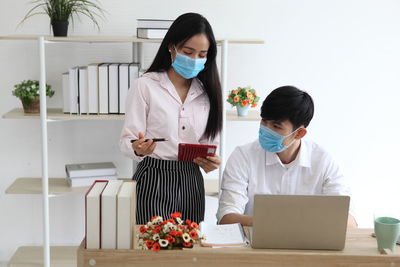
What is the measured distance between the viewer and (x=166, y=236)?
1.50 metres

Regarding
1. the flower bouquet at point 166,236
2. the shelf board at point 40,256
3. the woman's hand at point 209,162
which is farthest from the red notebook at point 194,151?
the shelf board at point 40,256

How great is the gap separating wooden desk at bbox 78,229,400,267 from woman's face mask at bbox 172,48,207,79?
89cm

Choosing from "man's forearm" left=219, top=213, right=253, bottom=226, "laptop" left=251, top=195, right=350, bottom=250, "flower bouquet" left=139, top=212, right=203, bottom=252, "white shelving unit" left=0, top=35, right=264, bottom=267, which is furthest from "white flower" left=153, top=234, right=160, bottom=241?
"white shelving unit" left=0, top=35, right=264, bottom=267

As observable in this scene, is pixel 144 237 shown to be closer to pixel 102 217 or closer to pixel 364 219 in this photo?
pixel 102 217

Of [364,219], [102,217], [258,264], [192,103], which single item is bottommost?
[364,219]

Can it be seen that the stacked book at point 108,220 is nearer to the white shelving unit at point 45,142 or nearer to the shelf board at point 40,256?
the white shelving unit at point 45,142

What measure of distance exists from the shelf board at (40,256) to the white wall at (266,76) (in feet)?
0.25

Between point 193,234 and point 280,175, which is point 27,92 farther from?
point 193,234

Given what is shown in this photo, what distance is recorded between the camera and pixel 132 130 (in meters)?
2.22

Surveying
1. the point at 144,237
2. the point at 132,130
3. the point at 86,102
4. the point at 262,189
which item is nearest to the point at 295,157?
the point at 262,189

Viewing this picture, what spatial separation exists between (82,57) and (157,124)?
49.2 inches

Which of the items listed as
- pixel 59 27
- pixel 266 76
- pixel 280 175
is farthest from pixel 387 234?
pixel 59 27

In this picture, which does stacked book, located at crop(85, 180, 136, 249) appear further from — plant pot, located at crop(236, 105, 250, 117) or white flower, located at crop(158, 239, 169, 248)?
plant pot, located at crop(236, 105, 250, 117)

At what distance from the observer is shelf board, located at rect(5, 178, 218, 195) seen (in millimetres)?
3113
